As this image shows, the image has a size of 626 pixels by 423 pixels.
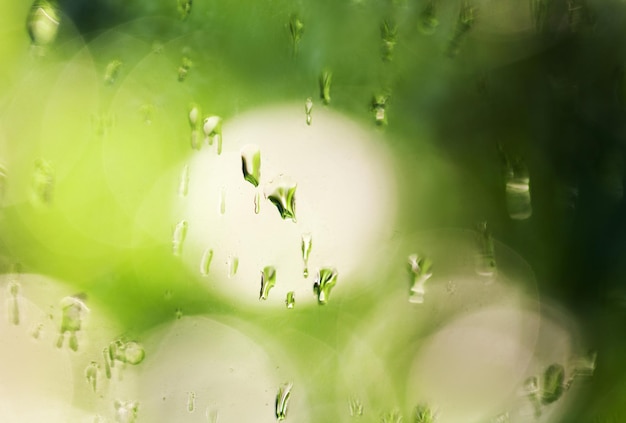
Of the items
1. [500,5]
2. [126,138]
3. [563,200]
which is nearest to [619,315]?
[563,200]

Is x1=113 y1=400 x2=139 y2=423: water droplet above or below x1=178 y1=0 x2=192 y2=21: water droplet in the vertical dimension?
below

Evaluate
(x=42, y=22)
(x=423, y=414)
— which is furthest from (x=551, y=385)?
(x=42, y=22)

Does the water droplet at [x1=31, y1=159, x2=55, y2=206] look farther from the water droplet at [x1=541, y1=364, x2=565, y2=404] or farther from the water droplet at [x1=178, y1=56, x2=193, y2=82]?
the water droplet at [x1=541, y1=364, x2=565, y2=404]

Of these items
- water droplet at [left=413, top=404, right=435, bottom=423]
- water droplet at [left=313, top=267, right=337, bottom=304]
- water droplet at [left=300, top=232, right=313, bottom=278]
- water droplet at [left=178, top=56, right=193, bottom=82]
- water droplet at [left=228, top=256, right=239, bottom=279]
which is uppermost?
water droplet at [left=178, top=56, right=193, bottom=82]

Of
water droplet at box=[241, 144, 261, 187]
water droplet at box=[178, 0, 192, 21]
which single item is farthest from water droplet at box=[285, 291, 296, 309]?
water droplet at box=[178, 0, 192, 21]

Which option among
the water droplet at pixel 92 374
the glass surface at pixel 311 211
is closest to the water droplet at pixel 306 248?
the glass surface at pixel 311 211

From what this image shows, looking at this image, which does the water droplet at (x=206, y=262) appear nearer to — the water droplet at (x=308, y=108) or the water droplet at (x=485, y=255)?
the water droplet at (x=308, y=108)

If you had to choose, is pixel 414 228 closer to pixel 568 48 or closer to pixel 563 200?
pixel 563 200

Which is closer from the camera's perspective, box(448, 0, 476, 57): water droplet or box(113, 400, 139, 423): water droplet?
box(113, 400, 139, 423): water droplet
